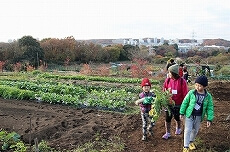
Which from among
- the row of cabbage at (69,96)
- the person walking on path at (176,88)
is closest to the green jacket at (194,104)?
the person walking on path at (176,88)

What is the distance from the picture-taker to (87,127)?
7148 millimetres

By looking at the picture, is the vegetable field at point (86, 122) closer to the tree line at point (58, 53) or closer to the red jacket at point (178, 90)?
the red jacket at point (178, 90)

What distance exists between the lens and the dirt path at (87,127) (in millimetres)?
5609

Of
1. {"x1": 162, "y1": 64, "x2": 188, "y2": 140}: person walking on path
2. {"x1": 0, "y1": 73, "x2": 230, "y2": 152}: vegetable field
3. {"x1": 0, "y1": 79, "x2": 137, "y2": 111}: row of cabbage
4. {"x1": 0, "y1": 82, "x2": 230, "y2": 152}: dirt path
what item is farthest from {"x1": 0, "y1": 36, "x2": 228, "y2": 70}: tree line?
{"x1": 162, "y1": 64, "x2": 188, "y2": 140}: person walking on path

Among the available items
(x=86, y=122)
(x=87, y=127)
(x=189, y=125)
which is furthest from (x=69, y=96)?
(x=189, y=125)

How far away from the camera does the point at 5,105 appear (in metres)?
9.82

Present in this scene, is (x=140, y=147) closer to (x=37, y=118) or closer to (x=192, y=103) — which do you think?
(x=192, y=103)

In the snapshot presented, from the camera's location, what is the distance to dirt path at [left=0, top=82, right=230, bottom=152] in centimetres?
561

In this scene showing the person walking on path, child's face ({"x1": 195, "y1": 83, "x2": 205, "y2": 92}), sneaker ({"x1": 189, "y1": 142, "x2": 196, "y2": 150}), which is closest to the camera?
child's face ({"x1": 195, "y1": 83, "x2": 205, "y2": 92})

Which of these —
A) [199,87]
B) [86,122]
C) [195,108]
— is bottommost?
[86,122]

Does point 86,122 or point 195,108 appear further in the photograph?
point 86,122

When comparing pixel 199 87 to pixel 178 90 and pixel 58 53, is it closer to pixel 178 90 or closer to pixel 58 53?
pixel 178 90

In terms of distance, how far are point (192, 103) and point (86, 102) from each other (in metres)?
5.56

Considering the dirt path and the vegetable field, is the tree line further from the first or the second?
the dirt path
